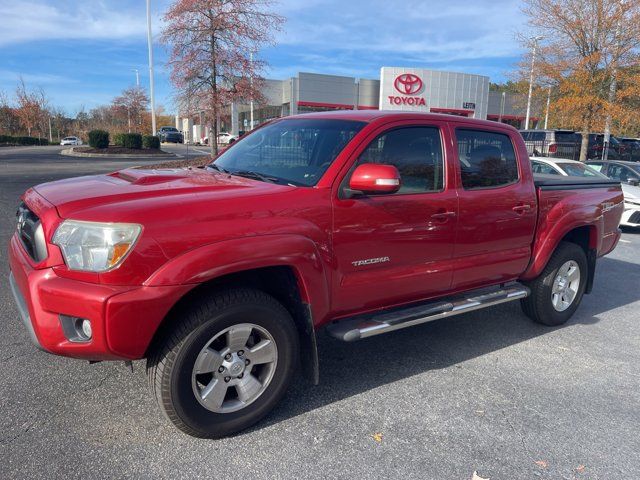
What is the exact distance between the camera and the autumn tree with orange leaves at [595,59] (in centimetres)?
1616

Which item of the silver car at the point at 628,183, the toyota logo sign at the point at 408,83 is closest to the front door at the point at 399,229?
the silver car at the point at 628,183

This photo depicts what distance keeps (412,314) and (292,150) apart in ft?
4.89

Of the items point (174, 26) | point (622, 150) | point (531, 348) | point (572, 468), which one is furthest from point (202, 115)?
point (622, 150)

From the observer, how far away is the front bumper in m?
2.45

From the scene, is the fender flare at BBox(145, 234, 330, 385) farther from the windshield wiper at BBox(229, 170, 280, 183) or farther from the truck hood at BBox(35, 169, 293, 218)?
the windshield wiper at BBox(229, 170, 280, 183)

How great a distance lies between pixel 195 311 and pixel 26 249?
1134mm

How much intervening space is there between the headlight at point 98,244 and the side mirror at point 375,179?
1315 mm

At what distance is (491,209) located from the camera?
3980 millimetres

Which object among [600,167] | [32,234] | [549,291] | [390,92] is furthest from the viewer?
[390,92]

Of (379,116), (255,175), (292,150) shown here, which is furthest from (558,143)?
(255,175)

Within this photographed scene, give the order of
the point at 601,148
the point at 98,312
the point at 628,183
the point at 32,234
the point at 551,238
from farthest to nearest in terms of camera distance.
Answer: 1. the point at 601,148
2. the point at 628,183
3. the point at 551,238
4. the point at 32,234
5. the point at 98,312

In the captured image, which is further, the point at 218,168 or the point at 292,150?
the point at 218,168

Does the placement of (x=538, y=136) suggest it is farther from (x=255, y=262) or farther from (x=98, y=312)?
(x=98, y=312)

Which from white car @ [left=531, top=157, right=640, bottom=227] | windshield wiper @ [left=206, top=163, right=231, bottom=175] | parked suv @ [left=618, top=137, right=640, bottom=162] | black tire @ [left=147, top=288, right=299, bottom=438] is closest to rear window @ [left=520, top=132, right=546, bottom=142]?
parked suv @ [left=618, top=137, right=640, bottom=162]
